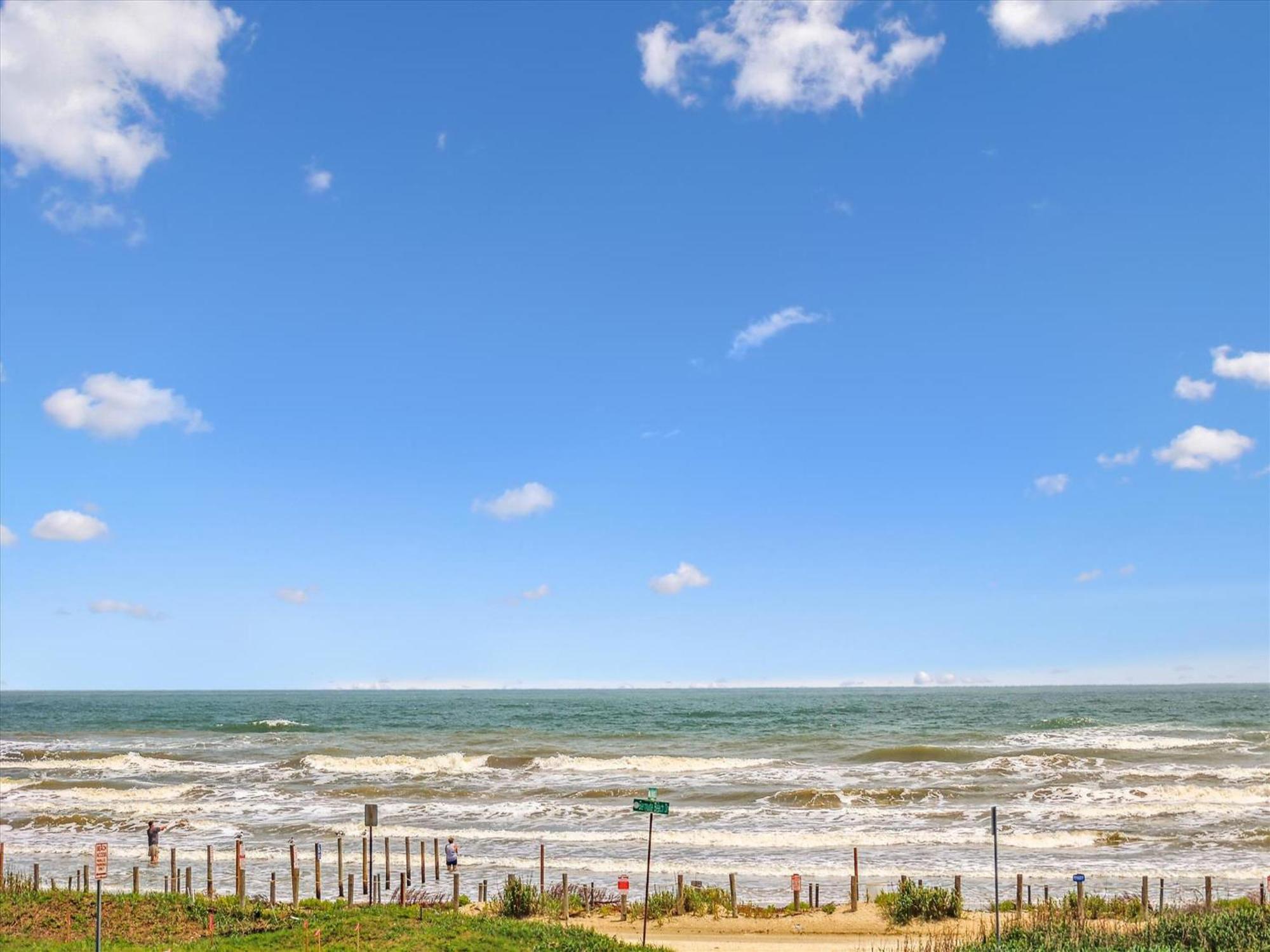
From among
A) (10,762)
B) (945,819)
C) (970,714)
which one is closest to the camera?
(945,819)

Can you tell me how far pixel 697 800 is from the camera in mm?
43094

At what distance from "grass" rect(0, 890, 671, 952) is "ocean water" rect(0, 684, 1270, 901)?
5.14 m

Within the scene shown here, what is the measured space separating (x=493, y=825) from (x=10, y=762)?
4291 cm

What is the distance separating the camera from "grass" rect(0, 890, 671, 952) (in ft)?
62.3

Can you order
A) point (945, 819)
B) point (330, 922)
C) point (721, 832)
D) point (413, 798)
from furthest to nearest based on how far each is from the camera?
point (413, 798) → point (945, 819) → point (721, 832) → point (330, 922)

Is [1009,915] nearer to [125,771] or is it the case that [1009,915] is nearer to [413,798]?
[413,798]

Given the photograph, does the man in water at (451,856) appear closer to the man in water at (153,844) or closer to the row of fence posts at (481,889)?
the row of fence posts at (481,889)

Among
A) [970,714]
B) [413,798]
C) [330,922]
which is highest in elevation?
[330,922]

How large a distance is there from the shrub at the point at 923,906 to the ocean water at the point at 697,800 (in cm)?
282

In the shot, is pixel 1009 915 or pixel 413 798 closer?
pixel 1009 915

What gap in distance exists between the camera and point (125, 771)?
5728 cm

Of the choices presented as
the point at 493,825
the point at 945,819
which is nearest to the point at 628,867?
the point at 493,825

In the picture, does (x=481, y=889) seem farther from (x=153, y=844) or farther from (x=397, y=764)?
(x=397, y=764)

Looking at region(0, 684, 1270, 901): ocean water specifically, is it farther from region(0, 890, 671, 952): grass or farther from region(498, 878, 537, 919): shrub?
region(0, 890, 671, 952): grass
